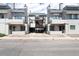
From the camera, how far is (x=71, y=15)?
41719 mm

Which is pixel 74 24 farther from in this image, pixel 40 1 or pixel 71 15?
pixel 40 1

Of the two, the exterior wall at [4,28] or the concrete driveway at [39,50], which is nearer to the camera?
the concrete driveway at [39,50]

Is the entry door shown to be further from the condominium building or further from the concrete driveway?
the concrete driveway

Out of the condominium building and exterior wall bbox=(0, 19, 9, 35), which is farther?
the condominium building

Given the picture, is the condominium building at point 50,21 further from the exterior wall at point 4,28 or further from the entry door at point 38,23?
the entry door at point 38,23

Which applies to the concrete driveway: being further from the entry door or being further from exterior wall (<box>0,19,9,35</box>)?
the entry door

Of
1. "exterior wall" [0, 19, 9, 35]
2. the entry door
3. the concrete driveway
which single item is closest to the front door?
the entry door

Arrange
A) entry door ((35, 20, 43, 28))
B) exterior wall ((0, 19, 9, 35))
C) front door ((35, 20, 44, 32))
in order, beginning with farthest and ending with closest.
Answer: front door ((35, 20, 44, 32)) → entry door ((35, 20, 43, 28)) → exterior wall ((0, 19, 9, 35))

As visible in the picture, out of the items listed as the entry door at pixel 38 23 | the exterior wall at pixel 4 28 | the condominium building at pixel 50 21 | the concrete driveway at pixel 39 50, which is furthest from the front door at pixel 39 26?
the concrete driveway at pixel 39 50

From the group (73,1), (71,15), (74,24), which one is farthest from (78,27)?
(73,1)

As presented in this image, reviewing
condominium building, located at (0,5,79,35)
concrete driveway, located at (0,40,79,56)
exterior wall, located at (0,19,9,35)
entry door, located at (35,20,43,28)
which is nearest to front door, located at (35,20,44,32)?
entry door, located at (35,20,43,28)

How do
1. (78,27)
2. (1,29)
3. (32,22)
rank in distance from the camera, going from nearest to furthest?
1. (1,29)
2. (78,27)
3. (32,22)

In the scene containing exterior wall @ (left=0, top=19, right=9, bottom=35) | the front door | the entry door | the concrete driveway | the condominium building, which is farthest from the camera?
the front door

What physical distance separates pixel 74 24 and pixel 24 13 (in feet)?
41.1
